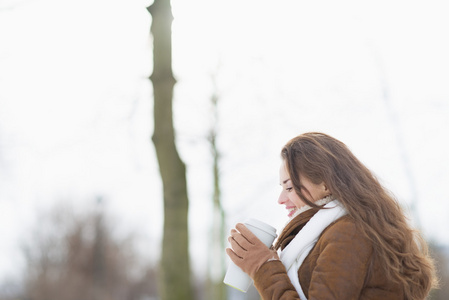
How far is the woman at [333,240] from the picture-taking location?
2100 millimetres

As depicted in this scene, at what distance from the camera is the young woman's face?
7.72 ft

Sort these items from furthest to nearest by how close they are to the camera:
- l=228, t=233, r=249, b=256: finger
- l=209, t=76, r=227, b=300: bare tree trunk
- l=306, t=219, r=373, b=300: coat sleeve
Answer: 1. l=209, t=76, r=227, b=300: bare tree trunk
2. l=228, t=233, r=249, b=256: finger
3. l=306, t=219, r=373, b=300: coat sleeve

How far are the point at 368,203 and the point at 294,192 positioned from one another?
1.07 feet

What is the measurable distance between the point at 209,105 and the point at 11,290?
20.2 meters

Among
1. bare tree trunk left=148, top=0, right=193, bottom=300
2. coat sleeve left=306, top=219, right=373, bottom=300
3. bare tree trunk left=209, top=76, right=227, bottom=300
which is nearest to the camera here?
coat sleeve left=306, top=219, right=373, bottom=300

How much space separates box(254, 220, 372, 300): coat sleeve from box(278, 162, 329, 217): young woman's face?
0.63ft

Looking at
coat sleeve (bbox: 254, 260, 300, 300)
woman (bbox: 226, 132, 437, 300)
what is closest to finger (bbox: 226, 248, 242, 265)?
woman (bbox: 226, 132, 437, 300)

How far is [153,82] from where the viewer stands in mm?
7121

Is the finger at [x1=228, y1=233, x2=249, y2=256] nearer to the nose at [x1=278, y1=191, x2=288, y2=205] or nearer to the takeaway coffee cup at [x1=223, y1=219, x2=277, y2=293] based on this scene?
the takeaway coffee cup at [x1=223, y1=219, x2=277, y2=293]

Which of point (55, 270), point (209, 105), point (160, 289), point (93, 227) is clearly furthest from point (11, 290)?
point (160, 289)

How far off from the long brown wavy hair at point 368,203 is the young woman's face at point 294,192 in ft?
0.08

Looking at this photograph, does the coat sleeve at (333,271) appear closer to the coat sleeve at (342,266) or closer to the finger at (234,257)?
the coat sleeve at (342,266)

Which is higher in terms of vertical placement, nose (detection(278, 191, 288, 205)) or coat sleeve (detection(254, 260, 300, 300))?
nose (detection(278, 191, 288, 205))

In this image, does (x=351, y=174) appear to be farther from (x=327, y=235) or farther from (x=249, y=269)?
(x=249, y=269)
